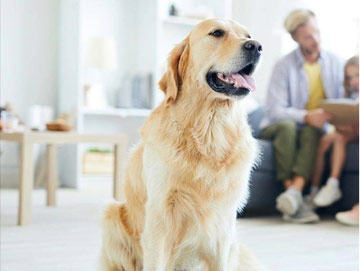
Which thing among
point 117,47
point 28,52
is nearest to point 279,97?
point 117,47

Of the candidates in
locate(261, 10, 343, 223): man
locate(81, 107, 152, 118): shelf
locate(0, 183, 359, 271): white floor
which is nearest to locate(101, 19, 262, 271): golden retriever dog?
locate(0, 183, 359, 271): white floor

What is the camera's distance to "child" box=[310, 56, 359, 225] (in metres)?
3.04

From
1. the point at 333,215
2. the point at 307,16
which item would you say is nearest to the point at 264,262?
the point at 333,215

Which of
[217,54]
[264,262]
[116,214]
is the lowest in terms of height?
[264,262]

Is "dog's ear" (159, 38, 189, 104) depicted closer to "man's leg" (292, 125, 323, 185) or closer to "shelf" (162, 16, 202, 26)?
"man's leg" (292, 125, 323, 185)

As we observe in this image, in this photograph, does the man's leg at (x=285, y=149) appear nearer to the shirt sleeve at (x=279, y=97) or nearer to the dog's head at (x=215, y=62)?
the shirt sleeve at (x=279, y=97)

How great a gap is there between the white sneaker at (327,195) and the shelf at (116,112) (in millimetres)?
2343

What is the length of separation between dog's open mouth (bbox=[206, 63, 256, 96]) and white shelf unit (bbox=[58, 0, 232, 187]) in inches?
133

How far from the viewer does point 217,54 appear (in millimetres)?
1431

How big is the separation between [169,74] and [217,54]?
157 mm

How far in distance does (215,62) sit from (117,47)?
394 centimetres

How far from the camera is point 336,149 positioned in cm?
312

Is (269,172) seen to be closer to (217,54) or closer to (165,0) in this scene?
(217,54)

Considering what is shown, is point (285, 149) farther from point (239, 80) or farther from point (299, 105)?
point (239, 80)
